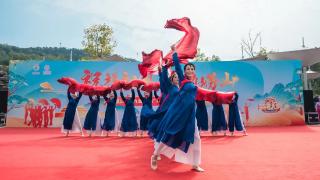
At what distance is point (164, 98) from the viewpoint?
4.37 metres

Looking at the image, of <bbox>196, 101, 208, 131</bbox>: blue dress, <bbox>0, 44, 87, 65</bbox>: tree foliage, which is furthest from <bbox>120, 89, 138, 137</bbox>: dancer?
<bbox>0, 44, 87, 65</bbox>: tree foliage

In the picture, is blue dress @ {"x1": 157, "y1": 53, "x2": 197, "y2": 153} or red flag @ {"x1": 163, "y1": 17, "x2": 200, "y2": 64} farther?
red flag @ {"x1": 163, "y1": 17, "x2": 200, "y2": 64}

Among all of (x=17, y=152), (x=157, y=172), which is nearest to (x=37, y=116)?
(x=17, y=152)

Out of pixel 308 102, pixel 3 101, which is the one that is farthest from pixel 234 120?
pixel 3 101

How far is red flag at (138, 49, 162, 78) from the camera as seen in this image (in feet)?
18.5

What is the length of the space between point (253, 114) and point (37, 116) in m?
7.56

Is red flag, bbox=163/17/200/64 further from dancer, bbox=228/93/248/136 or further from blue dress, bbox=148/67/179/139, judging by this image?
dancer, bbox=228/93/248/136

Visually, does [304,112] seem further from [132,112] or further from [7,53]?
[7,53]

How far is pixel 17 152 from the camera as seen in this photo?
4.77m

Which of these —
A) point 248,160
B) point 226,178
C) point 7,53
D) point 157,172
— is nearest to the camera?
point 226,178

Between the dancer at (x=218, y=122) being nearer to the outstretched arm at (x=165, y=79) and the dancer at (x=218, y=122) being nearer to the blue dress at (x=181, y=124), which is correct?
the outstretched arm at (x=165, y=79)

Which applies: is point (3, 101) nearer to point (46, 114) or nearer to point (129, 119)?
point (46, 114)

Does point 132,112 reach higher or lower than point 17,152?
higher

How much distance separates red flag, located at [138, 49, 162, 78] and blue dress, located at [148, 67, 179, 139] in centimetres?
131
